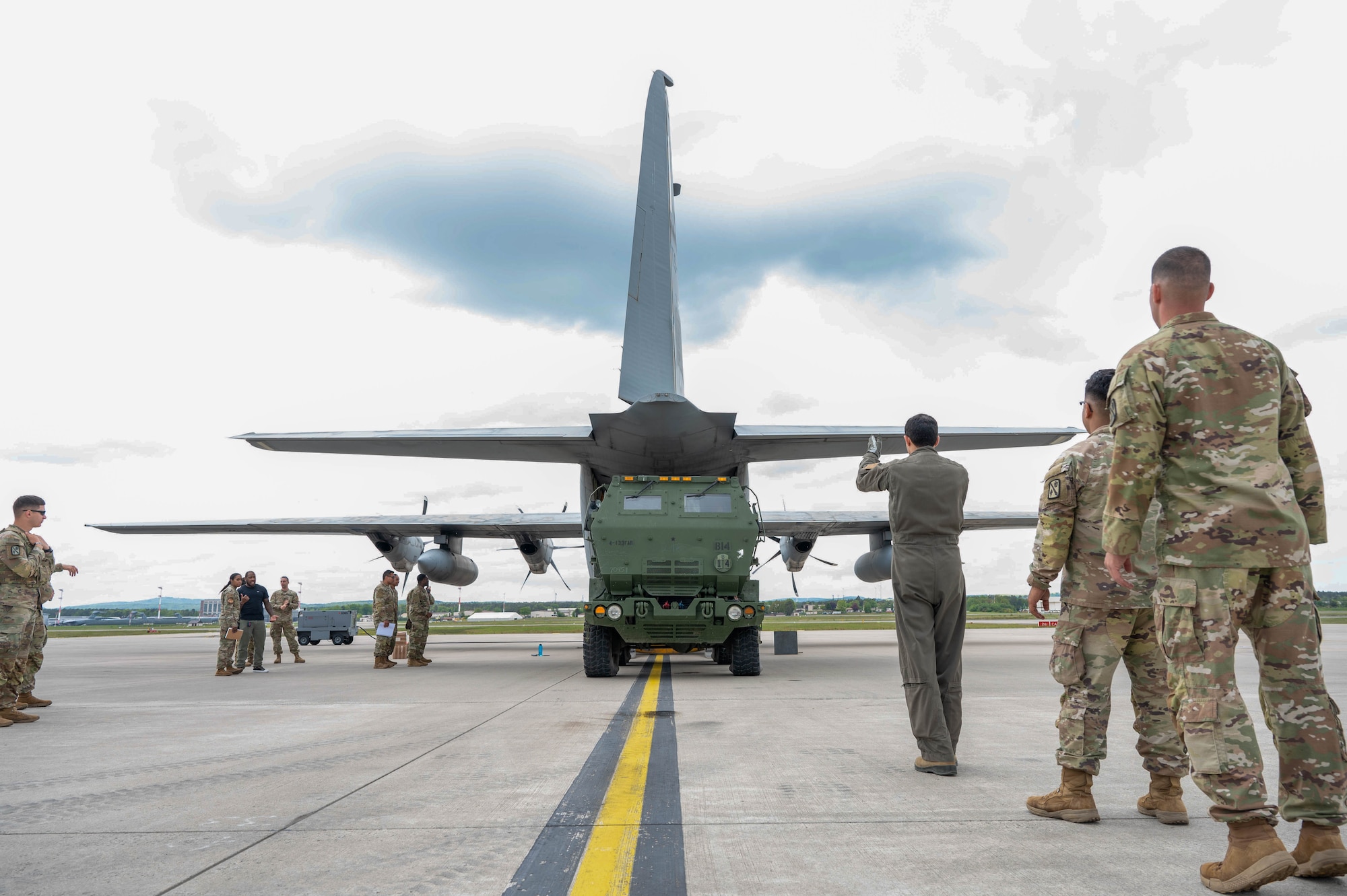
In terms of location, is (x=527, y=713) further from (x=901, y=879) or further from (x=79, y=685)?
(x=79, y=685)

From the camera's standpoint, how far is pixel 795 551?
62.4 ft

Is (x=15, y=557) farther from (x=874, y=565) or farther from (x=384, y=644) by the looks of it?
(x=874, y=565)

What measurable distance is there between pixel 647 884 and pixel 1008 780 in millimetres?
2374

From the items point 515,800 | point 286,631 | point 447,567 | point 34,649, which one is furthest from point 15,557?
point 447,567

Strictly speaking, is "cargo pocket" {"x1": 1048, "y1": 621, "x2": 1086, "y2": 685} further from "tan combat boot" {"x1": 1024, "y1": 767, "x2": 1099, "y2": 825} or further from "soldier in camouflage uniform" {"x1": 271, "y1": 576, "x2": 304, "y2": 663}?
"soldier in camouflage uniform" {"x1": 271, "y1": 576, "x2": 304, "y2": 663}

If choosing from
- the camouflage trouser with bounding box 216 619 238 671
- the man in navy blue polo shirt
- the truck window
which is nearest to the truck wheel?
the truck window

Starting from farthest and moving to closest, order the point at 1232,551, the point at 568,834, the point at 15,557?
1. the point at 15,557
2. the point at 568,834
3. the point at 1232,551

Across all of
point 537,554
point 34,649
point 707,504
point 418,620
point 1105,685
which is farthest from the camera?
point 537,554

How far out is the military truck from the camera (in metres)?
10.7

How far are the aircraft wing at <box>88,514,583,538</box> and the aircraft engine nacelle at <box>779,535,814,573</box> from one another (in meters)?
4.91

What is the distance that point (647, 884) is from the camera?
2516 mm

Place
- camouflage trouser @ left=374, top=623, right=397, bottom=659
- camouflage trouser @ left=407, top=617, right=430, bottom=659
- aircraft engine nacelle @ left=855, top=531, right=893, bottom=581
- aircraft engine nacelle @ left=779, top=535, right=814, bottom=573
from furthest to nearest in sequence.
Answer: aircraft engine nacelle @ left=779, top=535, right=814, bottom=573, aircraft engine nacelle @ left=855, top=531, right=893, bottom=581, camouflage trouser @ left=407, top=617, right=430, bottom=659, camouflage trouser @ left=374, top=623, right=397, bottom=659

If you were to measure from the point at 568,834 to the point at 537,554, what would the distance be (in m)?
17.8

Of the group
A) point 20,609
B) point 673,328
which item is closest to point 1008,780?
point 20,609
